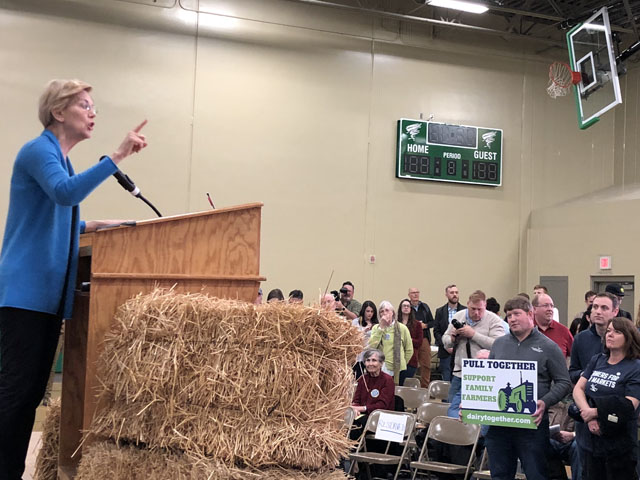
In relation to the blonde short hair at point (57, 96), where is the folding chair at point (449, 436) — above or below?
below

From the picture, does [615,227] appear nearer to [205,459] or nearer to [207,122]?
[207,122]

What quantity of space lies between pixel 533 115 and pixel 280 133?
18.1 feet

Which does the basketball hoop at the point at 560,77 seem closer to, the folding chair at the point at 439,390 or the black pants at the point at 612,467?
the folding chair at the point at 439,390

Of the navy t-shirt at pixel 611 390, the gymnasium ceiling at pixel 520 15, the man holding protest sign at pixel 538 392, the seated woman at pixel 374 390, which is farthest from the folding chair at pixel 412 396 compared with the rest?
the gymnasium ceiling at pixel 520 15

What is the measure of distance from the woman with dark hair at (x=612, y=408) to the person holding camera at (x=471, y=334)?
2.21 meters

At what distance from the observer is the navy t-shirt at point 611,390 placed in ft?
17.7

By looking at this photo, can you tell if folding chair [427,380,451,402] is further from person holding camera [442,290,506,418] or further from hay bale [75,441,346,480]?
hay bale [75,441,346,480]

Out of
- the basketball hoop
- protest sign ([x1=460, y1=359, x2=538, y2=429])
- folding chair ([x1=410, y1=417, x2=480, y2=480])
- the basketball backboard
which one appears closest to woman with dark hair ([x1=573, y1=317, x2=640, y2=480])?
protest sign ([x1=460, y1=359, x2=538, y2=429])

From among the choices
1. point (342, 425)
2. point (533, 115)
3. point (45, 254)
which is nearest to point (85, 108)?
point (45, 254)

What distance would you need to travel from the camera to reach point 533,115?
1656 cm

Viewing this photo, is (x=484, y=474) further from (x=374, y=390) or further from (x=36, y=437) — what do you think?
(x=36, y=437)

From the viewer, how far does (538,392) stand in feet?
19.4

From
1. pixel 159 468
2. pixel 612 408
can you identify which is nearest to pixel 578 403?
pixel 612 408

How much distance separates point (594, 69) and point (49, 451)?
9.52 metres
